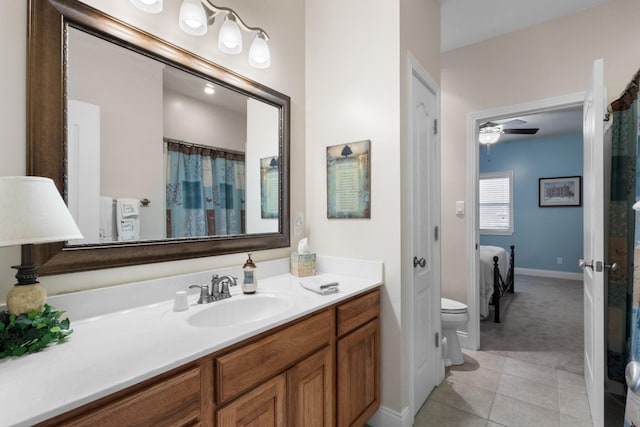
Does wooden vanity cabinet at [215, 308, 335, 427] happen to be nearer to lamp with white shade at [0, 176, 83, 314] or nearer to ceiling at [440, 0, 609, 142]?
lamp with white shade at [0, 176, 83, 314]

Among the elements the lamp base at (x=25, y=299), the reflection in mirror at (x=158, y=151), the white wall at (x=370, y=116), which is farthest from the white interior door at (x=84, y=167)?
the white wall at (x=370, y=116)

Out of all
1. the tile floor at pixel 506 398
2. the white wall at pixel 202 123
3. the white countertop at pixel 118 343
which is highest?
the white wall at pixel 202 123

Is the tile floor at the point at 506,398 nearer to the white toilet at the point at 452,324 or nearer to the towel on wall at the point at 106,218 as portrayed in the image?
the white toilet at the point at 452,324

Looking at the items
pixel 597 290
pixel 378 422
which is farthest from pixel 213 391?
pixel 597 290

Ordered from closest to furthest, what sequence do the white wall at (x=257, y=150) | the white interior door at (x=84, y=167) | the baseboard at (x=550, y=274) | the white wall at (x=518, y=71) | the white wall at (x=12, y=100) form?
the white wall at (x=12, y=100) < the white interior door at (x=84, y=167) < the white wall at (x=257, y=150) < the white wall at (x=518, y=71) < the baseboard at (x=550, y=274)

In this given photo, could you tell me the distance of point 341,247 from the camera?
1.94 meters

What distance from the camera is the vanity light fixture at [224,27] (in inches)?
53.1

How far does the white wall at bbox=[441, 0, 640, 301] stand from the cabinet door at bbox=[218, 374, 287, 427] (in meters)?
2.27

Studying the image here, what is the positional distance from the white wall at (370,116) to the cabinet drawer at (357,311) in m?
0.10

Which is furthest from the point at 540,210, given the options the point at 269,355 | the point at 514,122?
the point at 269,355

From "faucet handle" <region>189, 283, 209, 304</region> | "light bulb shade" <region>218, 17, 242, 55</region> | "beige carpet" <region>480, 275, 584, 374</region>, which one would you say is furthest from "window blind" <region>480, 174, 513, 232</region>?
"faucet handle" <region>189, 283, 209, 304</region>

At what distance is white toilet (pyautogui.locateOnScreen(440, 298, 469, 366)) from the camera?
8.04ft

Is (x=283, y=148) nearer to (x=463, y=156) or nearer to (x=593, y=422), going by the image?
(x=463, y=156)

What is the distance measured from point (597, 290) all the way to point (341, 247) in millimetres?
1411
